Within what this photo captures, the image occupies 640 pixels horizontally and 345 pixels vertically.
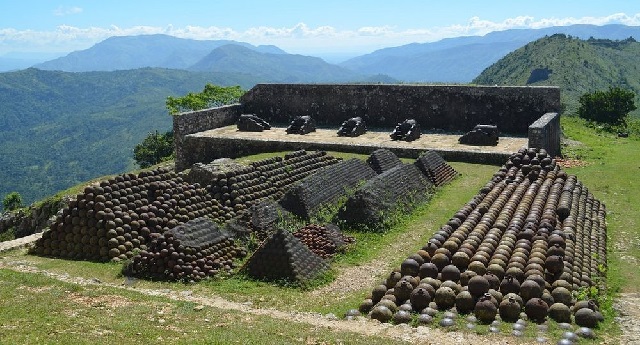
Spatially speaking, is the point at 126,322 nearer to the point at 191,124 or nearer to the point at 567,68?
the point at 191,124

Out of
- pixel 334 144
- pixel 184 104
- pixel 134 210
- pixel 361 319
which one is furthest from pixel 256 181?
pixel 184 104

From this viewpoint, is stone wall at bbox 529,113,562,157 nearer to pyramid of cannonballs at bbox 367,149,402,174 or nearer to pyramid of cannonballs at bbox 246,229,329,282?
pyramid of cannonballs at bbox 367,149,402,174

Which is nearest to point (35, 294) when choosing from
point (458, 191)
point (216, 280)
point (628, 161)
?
point (216, 280)

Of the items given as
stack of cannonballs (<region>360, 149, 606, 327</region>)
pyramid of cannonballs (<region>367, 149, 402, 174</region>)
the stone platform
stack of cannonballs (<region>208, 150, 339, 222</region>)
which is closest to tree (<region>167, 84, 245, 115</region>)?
the stone platform

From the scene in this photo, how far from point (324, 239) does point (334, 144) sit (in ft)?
32.1

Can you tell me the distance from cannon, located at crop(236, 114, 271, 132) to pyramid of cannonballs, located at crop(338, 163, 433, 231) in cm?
990

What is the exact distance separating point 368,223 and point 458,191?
406 centimetres

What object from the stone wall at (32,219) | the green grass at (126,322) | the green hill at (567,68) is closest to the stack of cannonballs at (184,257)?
the green grass at (126,322)

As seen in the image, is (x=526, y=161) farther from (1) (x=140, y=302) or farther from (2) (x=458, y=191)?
(1) (x=140, y=302)

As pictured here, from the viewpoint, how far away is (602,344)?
712 cm

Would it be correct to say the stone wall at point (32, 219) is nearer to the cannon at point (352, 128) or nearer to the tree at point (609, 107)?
the cannon at point (352, 128)

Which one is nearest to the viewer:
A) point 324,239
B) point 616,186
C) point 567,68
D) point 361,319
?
point 361,319

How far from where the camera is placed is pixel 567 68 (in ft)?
265

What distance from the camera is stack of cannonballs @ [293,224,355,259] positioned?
11.3m
